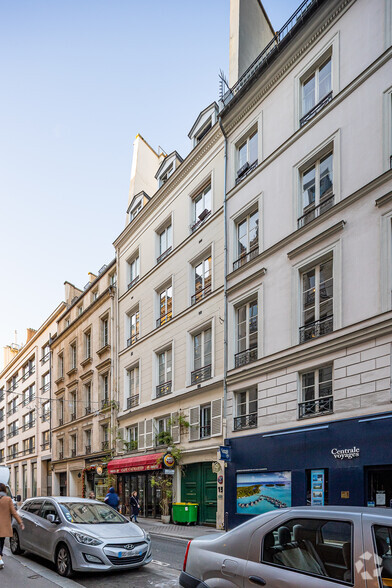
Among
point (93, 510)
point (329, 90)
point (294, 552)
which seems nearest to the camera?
point (294, 552)

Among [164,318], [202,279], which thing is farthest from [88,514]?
[164,318]

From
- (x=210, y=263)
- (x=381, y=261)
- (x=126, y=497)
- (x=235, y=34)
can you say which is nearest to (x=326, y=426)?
(x=381, y=261)

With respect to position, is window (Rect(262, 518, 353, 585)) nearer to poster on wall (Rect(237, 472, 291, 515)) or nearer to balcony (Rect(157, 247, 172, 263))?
poster on wall (Rect(237, 472, 291, 515))

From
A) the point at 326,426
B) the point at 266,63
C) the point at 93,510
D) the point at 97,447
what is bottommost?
the point at 97,447

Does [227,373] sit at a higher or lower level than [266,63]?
lower

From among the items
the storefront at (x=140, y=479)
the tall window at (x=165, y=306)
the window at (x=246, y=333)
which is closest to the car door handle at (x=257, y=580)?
the window at (x=246, y=333)

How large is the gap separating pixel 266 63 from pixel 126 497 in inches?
826

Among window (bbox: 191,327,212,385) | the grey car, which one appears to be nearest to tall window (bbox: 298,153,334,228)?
window (bbox: 191,327,212,385)

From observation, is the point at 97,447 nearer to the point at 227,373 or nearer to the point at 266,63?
the point at 227,373

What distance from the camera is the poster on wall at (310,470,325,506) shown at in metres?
14.1

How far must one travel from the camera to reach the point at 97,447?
102ft

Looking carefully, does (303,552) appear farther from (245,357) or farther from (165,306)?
(165,306)

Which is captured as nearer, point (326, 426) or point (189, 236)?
point (326, 426)

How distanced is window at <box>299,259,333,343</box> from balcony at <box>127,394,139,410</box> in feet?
43.2
